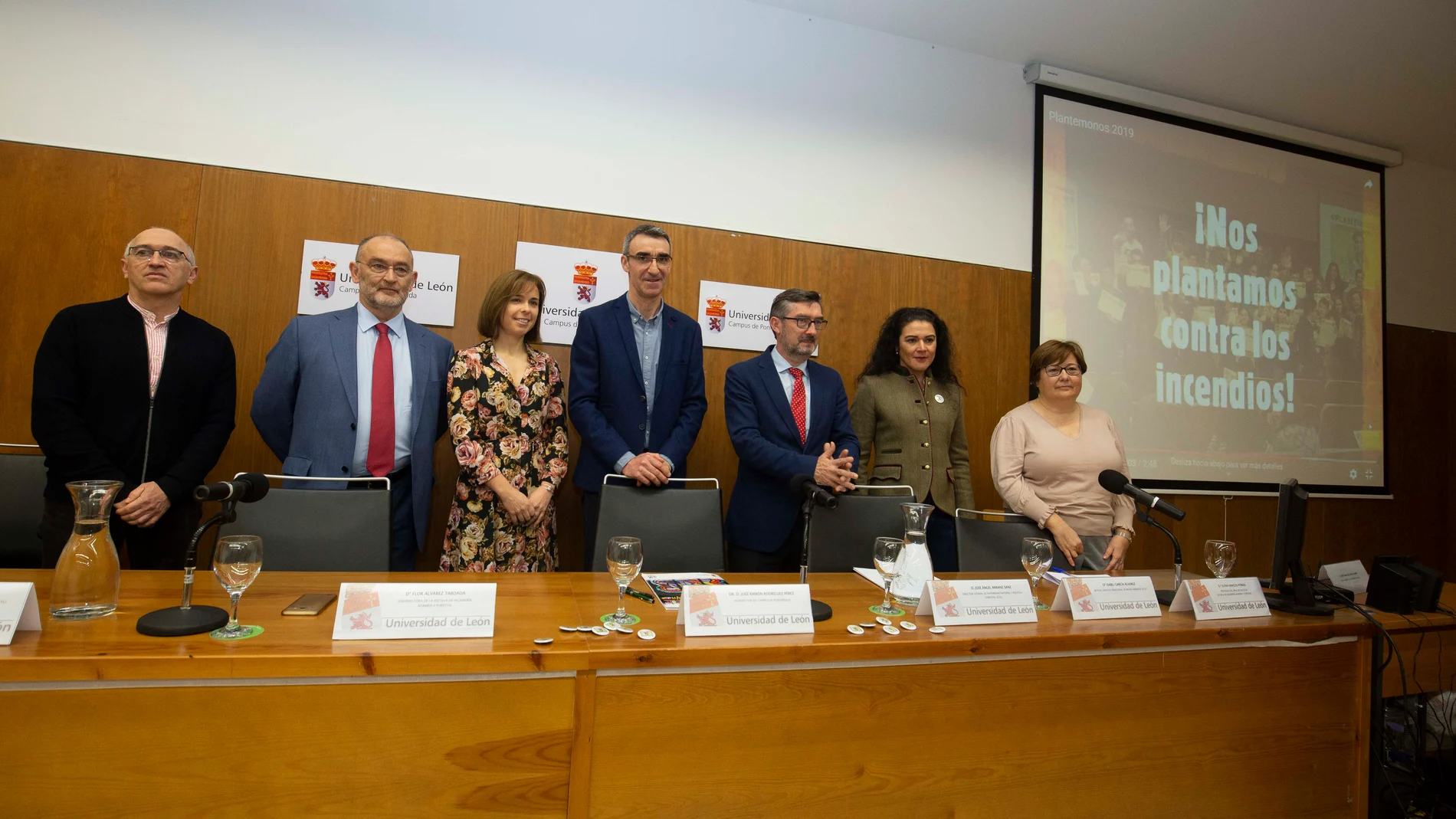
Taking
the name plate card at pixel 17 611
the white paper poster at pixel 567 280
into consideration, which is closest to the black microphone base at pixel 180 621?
the name plate card at pixel 17 611

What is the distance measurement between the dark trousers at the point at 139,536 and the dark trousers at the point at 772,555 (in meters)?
1.72

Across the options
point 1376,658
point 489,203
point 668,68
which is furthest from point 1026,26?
point 1376,658

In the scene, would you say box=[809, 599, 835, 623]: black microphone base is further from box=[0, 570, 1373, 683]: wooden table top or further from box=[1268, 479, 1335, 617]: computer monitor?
box=[1268, 479, 1335, 617]: computer monitor

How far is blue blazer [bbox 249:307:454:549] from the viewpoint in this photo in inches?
89.7

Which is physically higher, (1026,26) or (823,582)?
Answer: (1026,26)

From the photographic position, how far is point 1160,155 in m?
4.36

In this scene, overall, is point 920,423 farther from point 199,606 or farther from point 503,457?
point 199,606

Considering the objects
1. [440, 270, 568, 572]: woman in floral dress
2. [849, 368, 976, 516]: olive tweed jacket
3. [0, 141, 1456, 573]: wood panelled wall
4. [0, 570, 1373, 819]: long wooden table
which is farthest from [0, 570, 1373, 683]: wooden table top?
[0, 141, 1456, 573]: wood panelled wall

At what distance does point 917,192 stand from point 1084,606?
111 inches

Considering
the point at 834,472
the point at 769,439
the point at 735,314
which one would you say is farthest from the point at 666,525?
the point at 735,314

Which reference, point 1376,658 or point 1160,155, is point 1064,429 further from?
point 1160,155

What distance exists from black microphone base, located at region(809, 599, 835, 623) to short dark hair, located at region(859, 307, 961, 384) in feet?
5.53

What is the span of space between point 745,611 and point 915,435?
1.74 m

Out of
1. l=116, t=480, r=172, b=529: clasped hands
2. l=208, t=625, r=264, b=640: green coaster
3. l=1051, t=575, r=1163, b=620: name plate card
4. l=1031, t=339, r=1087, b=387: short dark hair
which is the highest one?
l=1031, t=339, r=1087, b=387: short dark hair
